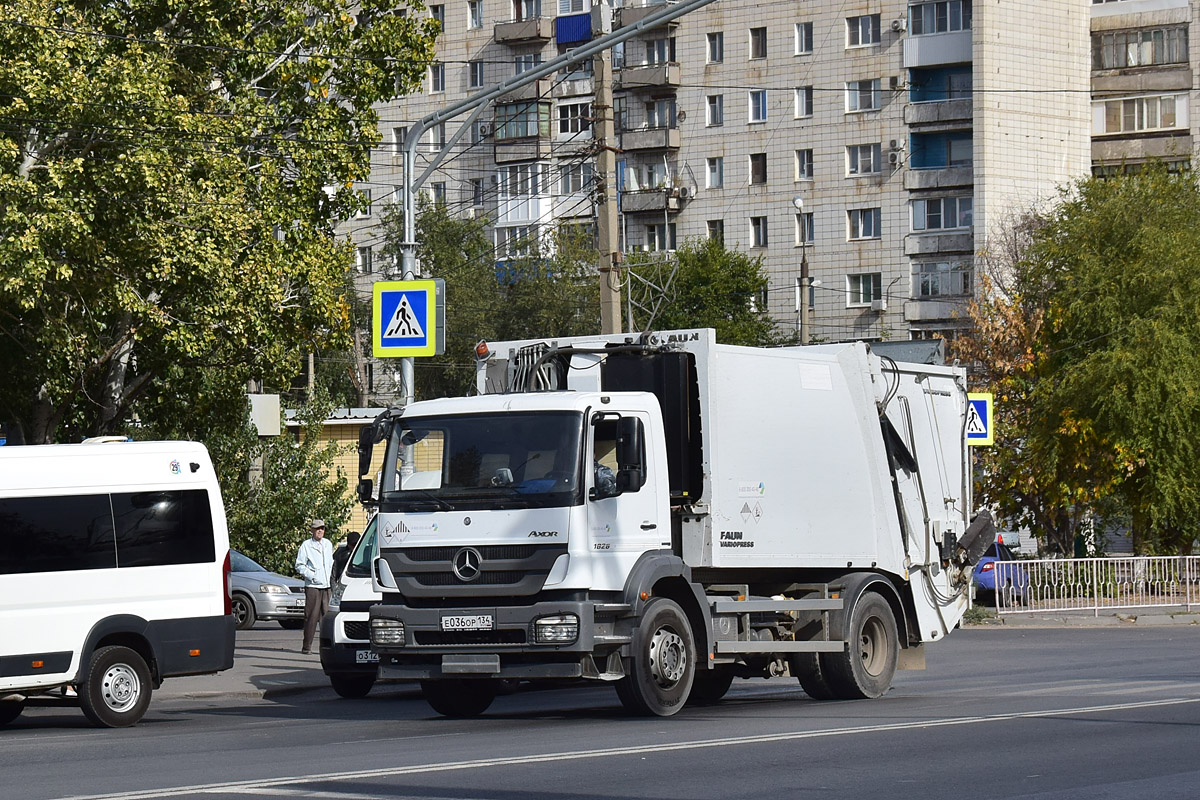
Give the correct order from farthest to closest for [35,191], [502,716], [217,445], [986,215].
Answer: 1. [986,215]
2. [217,445]
3. [35,191]
4. [502,716]

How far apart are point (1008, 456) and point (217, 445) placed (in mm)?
16378

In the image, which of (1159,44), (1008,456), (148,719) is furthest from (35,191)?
(1159,44)

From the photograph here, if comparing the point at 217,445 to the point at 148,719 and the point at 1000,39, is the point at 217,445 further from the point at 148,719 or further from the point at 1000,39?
the point at 1000,39

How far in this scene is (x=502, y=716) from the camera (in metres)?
16.2

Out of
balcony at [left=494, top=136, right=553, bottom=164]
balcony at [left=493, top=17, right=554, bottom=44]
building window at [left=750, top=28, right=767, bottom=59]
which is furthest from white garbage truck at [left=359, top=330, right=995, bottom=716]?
balcony at [left=494, top=136, right=553, bottom=164]

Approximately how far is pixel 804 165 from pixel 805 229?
244cm

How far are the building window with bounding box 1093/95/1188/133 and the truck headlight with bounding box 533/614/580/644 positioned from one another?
55783 mm

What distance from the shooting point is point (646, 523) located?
14523 millimetres

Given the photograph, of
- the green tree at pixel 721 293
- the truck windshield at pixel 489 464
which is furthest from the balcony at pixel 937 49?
the truck windshield at pixel 489 464

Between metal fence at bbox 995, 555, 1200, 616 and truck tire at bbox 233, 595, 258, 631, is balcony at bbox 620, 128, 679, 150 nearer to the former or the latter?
truck tire at bbox 233, 595, 258, 631

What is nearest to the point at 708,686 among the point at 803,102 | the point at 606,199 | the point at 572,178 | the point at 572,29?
the point at 606,199

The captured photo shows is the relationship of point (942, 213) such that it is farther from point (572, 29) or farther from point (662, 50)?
point (572, 29)

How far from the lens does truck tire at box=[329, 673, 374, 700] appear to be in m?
19.1

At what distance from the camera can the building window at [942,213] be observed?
66062 mm
